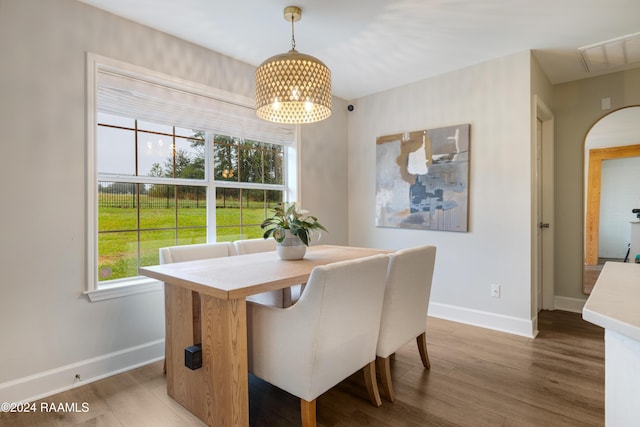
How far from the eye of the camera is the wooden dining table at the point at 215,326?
59.8 inches

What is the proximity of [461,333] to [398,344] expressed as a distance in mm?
1313

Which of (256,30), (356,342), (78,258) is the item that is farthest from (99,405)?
(256,30)

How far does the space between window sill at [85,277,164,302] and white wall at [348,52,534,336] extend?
2510 mm

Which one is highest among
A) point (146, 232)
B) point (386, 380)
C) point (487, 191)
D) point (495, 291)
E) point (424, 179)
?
point (424, 179)

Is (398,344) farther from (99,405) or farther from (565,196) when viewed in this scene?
(565,196)

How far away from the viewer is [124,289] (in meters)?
2.34

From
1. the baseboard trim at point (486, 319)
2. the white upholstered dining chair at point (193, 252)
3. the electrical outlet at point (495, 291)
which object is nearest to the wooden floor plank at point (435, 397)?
the baseboard trim at point (486, 319)

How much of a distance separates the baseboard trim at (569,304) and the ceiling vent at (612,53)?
231cm

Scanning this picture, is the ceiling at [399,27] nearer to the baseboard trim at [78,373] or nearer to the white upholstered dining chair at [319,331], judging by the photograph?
the white upholstered dining chair at [319,331]

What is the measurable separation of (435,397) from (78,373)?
220 centimetres

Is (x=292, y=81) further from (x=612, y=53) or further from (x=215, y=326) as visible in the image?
(x=612, y=53)

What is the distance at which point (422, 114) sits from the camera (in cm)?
356

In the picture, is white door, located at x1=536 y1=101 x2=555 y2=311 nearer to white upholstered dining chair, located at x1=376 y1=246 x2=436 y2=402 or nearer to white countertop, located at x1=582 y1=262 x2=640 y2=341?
white upholstered dining chair, located at x1=376 y1=246 x2=436 y2=402

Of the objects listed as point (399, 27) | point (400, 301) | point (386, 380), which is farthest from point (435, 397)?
point (399, 27)
